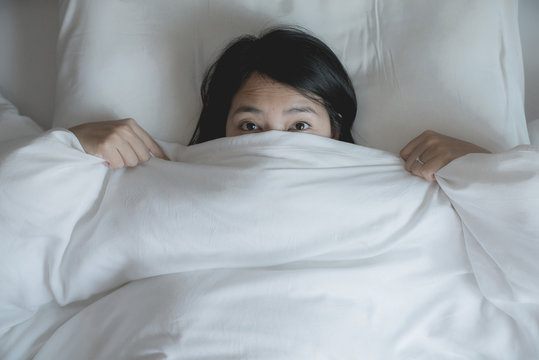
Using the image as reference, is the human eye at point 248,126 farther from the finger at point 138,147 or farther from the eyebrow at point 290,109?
the finger at point 138,147

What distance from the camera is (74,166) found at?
92cm

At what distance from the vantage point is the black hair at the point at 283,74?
1082mm

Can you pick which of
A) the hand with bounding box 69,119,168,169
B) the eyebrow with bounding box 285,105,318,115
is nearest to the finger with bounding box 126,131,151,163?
the hand with bounding box 69,119,168,169

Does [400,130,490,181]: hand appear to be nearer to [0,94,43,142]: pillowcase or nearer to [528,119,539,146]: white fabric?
[528,119,539,146]: white fabric

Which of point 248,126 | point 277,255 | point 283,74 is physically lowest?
point 277,255

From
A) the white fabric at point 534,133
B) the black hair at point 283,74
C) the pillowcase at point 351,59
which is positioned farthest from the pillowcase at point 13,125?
the white fabric at point 534,133

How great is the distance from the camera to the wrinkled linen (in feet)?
2.65

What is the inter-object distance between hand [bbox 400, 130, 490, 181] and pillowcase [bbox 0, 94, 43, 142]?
2.88ft

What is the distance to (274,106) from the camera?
1.03 m

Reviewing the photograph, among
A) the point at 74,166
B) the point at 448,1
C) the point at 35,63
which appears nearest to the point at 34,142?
the point at 74,166

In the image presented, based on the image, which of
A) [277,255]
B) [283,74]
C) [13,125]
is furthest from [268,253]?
[13,125]

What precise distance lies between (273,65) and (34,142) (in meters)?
0.54

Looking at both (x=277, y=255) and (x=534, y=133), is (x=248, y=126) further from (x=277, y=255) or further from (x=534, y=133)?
(x=534, y=133)

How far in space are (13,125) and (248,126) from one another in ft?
1.96
